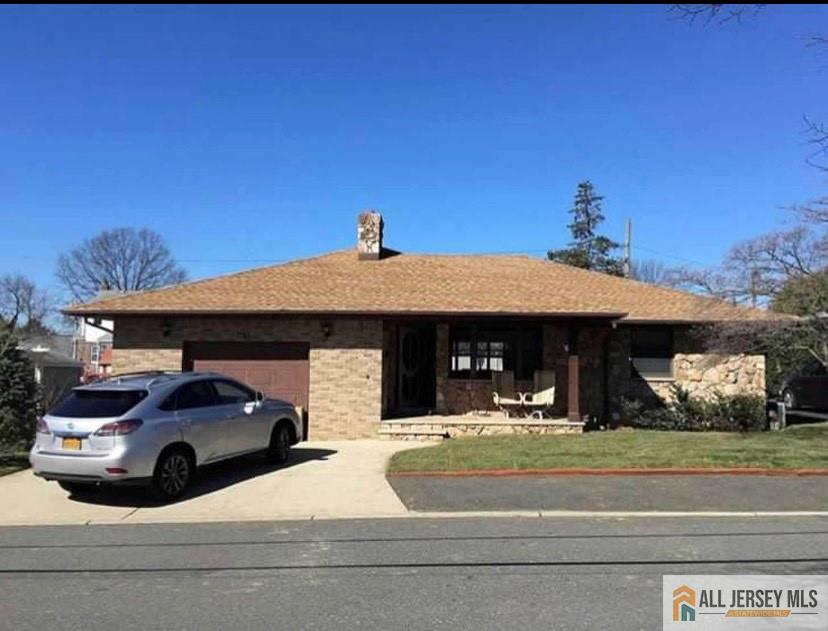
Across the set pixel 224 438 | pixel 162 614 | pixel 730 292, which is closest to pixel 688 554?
pixel 162 614

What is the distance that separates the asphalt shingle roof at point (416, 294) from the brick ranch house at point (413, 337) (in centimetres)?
5

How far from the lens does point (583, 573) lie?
20.4 ft

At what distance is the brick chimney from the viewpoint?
69.6 ft

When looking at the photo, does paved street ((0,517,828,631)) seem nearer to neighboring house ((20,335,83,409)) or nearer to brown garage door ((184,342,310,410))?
brown garage door ((184,342,310,410))

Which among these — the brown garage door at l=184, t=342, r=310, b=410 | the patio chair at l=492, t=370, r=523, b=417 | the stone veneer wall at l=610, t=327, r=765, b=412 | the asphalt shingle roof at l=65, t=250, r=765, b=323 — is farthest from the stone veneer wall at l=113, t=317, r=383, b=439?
the stone veneer wall at l=610, t=327, r=765, b=412

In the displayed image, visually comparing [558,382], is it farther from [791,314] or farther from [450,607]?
[450,607]

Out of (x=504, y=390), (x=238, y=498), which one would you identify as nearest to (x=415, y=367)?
(x=504, y=390)

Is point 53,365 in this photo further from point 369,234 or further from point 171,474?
point 171,474

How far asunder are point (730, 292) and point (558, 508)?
36.3 ft

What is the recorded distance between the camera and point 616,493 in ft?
32.4

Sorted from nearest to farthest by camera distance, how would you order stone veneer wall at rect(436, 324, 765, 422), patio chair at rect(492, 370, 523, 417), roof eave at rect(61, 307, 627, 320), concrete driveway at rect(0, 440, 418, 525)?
Answer: concrete driveway at rect(0, 440, 418, 525)
roof eave at rect(61, 307, 627, 320)
patio chair at rect(492, 370, 523, 417)
stone veneer wall at rect(436, 324, 765, 422)

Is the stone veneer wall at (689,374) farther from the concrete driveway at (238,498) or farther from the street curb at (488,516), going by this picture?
the street curb at (488,516)

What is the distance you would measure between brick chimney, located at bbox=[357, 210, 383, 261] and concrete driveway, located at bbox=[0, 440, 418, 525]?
31.0ft

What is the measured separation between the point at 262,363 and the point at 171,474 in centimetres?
707
